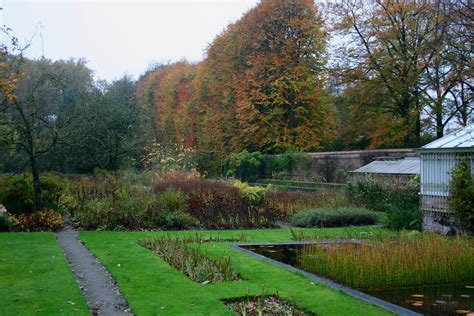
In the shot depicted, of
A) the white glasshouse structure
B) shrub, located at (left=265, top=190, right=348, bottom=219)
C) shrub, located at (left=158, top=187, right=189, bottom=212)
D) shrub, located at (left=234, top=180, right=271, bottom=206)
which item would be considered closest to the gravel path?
shrub, located at (left=158, top=187, right=189, bottom=212)

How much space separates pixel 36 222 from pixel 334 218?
805 centimetres

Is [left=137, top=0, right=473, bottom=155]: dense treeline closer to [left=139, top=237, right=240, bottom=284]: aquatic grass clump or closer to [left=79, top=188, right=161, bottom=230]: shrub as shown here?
[left=79, top=188, right=161, bottom=230]: shrub

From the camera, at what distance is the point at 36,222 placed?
13.3 metres

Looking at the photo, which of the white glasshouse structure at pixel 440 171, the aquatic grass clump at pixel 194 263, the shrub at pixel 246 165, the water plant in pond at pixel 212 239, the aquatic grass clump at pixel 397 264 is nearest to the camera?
the aquatic grass clump at pixel 397 264

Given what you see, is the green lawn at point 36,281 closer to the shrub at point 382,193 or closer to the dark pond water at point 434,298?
the dark pond water at point 434,298

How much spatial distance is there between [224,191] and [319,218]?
3.47m

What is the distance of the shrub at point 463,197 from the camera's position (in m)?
11.5

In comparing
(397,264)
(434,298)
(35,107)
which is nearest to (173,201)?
(35,107)

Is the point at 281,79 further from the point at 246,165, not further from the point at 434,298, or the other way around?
the point at 434,298

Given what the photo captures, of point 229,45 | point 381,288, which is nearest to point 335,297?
point 381,288

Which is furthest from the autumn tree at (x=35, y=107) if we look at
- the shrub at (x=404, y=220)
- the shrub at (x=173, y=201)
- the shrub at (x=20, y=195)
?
the shrub at (x=404, y=220)

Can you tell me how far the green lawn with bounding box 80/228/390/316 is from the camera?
6176 mm

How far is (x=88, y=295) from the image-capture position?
7090 mm

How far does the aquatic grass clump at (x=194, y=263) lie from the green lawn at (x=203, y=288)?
19 cm
